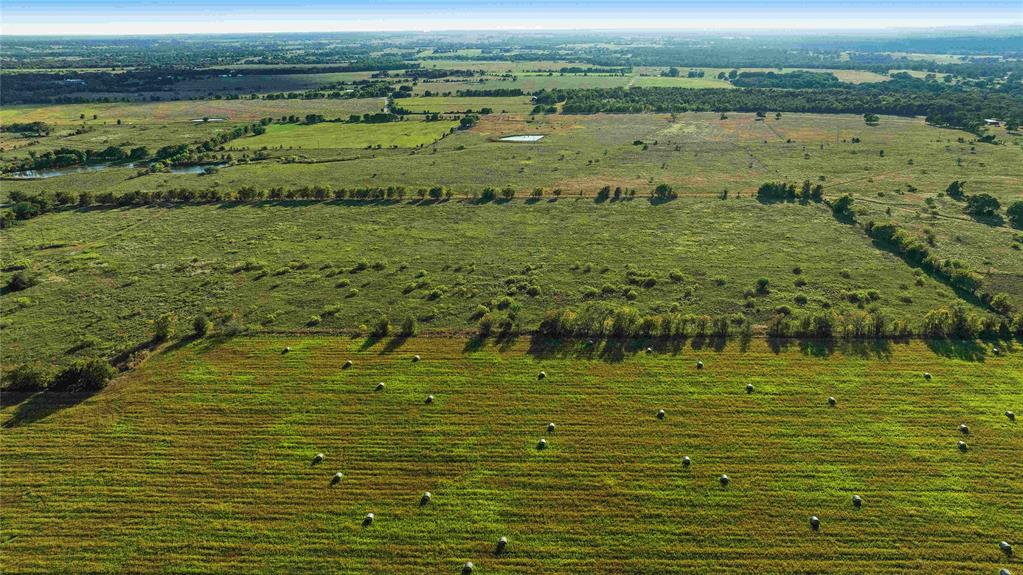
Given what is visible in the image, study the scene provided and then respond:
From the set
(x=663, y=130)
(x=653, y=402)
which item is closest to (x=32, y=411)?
(x=653, y=402)

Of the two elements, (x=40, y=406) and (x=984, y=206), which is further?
(x=984, y=206)

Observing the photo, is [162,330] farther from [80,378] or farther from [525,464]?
[525,464]

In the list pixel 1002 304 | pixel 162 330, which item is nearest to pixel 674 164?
pixel 1002 304

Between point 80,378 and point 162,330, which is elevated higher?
point 162,330

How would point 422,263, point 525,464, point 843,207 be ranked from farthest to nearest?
point 843,207 < point 422,263 < point 525,464

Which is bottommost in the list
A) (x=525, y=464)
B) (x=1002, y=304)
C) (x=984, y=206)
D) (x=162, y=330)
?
(x=525, y=464)

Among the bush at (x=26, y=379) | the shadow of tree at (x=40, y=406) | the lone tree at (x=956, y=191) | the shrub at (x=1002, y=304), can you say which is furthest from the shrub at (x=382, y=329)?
the lone tree at (x=956, y=191)

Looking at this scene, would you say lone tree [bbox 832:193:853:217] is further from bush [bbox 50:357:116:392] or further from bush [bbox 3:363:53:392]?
bush [bbox 3:363:53:392]
